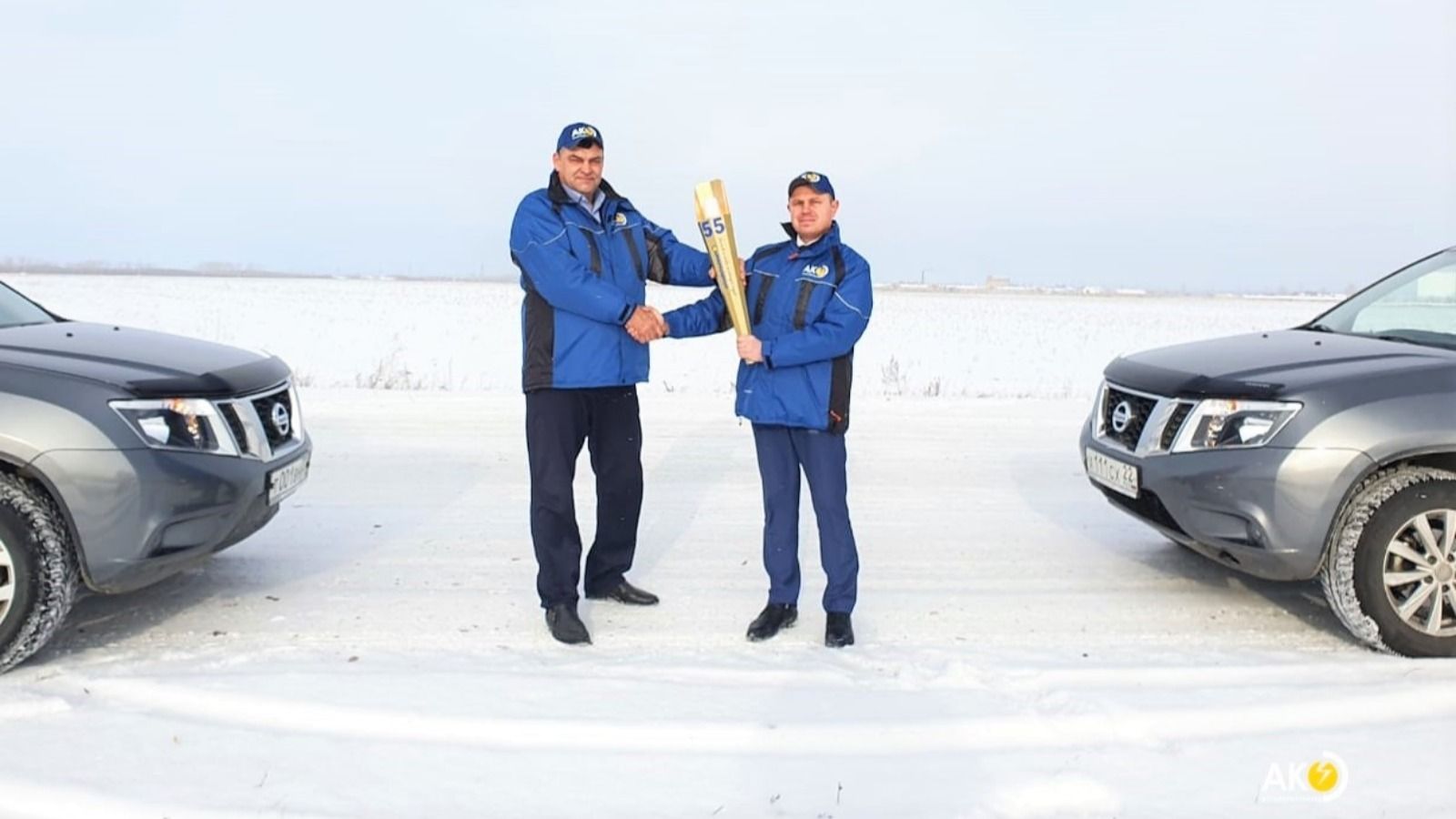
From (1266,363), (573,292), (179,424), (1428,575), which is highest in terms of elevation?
(573,292)

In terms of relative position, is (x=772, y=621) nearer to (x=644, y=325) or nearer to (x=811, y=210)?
(x=644, y=325)

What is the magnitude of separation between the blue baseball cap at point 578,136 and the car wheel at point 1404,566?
338 centimetres

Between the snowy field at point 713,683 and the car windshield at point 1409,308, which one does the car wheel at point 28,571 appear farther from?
the car windshield at point 1409,308

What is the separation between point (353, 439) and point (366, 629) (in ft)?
15.3

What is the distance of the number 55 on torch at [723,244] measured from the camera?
429 cm

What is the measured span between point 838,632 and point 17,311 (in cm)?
404

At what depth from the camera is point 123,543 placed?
3787 millimetres

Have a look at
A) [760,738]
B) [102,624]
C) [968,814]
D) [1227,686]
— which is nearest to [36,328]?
[102,624]

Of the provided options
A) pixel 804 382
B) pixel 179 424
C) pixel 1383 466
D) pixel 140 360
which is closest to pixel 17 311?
pixel 140 360

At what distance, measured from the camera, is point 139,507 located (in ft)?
12.4

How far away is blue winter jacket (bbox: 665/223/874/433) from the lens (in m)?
4.07

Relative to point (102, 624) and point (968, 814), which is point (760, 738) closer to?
point (968, 814)

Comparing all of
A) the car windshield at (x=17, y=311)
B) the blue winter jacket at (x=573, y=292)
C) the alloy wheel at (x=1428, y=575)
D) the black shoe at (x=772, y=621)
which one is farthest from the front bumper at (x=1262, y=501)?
the car windshield at (x=17, y=311)

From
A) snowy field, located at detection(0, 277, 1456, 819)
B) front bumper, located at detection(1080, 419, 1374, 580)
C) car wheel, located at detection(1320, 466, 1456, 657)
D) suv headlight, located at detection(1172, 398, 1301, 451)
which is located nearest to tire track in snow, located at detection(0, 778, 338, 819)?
snowy field, located at detection(0, 277, 1456, 819)
